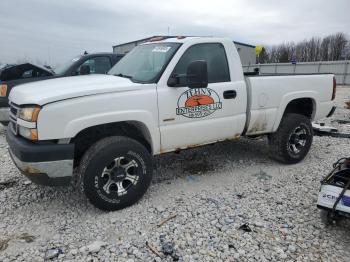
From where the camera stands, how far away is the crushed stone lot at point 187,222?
287cm

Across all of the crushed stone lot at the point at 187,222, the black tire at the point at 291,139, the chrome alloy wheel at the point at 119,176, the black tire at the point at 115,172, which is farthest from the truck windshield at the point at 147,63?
the black tire at the point at 291,139

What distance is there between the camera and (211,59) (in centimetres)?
420

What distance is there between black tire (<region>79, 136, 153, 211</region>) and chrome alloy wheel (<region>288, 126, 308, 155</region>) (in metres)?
2.58

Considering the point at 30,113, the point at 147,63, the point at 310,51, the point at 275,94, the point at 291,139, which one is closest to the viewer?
the point at 30,113

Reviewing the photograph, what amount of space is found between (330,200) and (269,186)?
3.96 feet

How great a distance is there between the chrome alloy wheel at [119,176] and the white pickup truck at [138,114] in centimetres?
1

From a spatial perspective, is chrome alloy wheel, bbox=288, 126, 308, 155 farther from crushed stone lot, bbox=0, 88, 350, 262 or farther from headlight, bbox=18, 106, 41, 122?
headlight, bbox=18, 106, 41, 122

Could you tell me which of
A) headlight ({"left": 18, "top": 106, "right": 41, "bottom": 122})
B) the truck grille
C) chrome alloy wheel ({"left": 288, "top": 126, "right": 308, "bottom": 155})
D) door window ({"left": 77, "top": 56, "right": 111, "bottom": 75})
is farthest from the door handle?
door window ({"left": 77, "top": 56, "right": 111, "bottom": 75})

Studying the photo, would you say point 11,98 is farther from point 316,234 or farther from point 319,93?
point 319,93

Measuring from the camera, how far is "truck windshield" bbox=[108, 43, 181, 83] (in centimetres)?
378

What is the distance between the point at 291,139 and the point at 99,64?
4.59 m

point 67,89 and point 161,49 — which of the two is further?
point 161,49

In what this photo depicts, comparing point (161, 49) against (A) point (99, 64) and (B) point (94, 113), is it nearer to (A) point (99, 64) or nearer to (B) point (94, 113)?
(B) point (94, 113)

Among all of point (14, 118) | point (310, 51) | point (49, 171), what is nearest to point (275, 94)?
point (49, 171)
